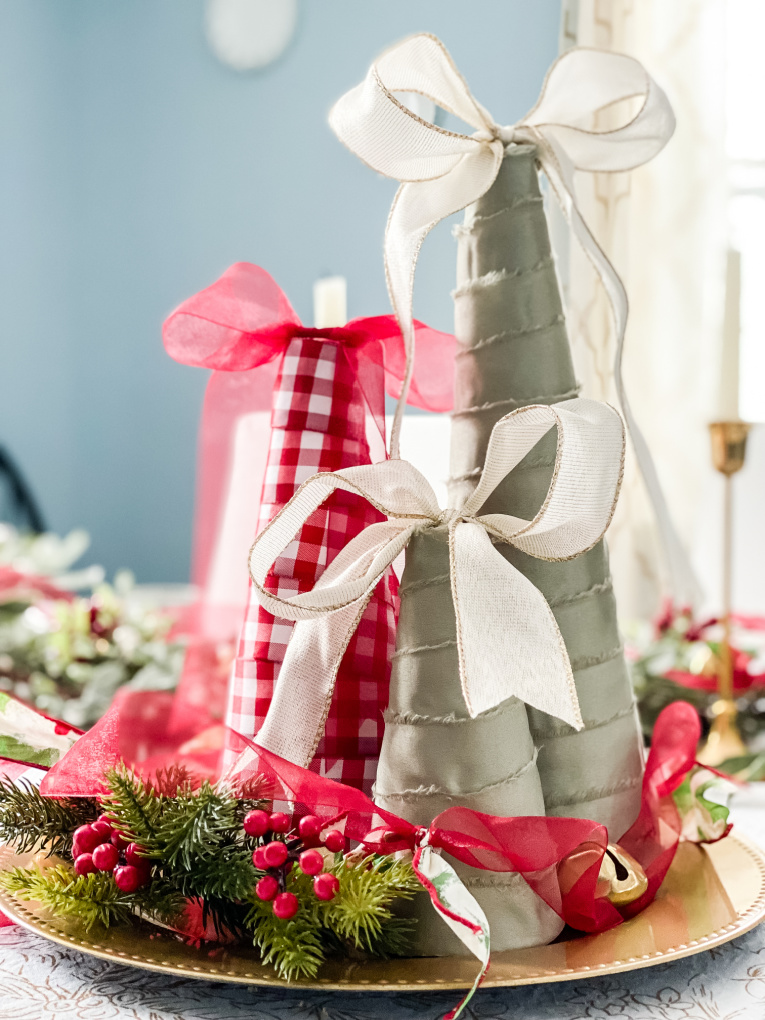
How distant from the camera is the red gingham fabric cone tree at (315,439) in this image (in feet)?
1.29

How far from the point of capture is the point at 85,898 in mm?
342

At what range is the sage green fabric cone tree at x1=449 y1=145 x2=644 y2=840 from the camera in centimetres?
38

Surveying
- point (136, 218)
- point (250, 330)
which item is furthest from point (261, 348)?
point (136, 218)

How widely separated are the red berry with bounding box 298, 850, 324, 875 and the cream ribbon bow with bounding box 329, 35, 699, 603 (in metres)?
0.16

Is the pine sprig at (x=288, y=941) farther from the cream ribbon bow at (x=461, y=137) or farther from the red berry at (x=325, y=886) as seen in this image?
the cream ribbon bow at (x=461, y=137)

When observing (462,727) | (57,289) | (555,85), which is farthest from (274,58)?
(462,727)

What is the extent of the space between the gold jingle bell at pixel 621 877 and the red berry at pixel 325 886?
4.3 inches

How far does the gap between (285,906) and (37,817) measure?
13cm

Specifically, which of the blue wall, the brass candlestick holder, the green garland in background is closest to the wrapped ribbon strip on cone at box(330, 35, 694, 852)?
the brass candlestick holder

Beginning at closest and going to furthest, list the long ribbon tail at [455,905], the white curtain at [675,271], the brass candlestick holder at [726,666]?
the long ribbon tail at [455,905], the brass candlestick holder at [726,666], the white curtain at [675,271]

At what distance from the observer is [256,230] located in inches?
101

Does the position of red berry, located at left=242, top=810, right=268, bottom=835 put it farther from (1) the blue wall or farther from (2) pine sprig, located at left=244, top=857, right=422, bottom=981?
(1) the blue wall

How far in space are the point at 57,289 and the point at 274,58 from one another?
3.02ft

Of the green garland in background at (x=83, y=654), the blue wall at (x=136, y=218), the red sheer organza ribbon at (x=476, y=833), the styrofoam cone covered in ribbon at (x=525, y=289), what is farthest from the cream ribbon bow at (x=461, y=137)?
the blue wall at (x=136, y=218)
